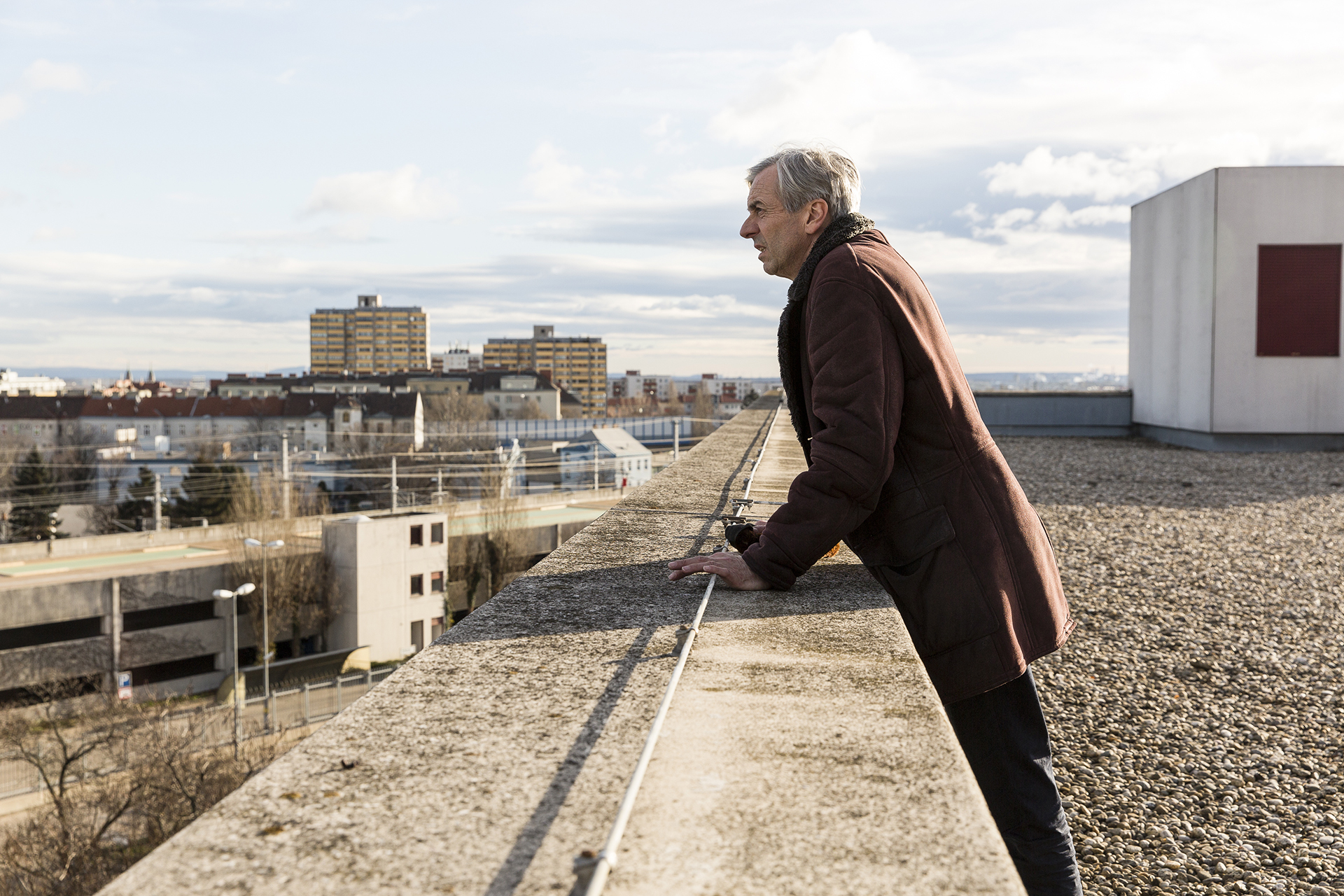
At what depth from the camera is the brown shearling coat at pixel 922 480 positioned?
6.27 ft

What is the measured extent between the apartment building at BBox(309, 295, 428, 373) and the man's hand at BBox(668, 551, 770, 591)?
153647 millimetres

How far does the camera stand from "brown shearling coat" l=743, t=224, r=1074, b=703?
1.91 meters

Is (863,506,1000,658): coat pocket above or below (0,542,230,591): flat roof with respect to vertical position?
above

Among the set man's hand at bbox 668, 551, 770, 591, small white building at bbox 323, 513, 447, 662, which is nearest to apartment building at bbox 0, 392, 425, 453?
small white building at bbox 323, 513, 447, 662

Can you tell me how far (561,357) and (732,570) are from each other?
153 m

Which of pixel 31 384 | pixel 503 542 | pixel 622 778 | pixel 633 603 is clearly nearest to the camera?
pixel 622 778

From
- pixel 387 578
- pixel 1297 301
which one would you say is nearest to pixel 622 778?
pixel 1297 301

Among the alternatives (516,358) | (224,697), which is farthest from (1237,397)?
(516,358)

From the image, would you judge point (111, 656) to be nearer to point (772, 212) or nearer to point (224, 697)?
point (224, 697)

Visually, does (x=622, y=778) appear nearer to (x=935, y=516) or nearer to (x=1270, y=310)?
(x=935, y=516)

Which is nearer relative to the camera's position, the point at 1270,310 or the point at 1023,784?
the point at 1023,784

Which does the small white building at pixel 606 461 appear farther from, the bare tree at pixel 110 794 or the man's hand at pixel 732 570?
the man's hand at pixel 732 570

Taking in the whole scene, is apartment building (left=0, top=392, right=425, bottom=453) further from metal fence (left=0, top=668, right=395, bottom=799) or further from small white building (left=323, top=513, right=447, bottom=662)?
metal fence (left=0, top=668, right=395, bottom=799)

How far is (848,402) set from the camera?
1.91 metres
